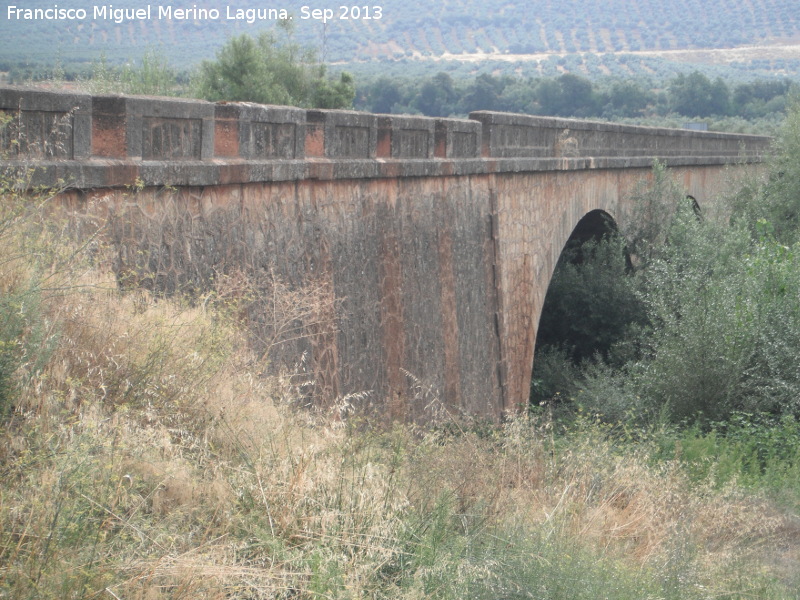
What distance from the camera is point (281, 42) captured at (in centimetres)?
2564

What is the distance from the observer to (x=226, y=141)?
501cm

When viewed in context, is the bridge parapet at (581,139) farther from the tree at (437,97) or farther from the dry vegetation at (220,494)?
the tree at (437,97)

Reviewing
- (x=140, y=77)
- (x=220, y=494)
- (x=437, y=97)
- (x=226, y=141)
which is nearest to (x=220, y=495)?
(x=220, y=494)

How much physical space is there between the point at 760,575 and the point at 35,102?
12.0 ft

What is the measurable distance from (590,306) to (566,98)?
29.3 m

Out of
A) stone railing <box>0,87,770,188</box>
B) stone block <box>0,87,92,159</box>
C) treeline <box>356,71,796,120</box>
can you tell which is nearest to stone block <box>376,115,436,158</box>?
stone railing <box>0,87,770,188</box>

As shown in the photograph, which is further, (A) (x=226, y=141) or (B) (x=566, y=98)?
(B) (x=566, y=98)

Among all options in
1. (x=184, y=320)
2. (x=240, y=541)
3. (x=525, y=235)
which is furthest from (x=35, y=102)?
(x=525, y=235)

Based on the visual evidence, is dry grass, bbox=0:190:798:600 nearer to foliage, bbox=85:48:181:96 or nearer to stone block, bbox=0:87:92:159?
stone block, bbox=0:87:92:159

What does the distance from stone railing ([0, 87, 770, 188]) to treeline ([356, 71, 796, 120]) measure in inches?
1162

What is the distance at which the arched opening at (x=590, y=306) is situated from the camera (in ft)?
40.0

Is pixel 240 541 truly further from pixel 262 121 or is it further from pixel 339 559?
pixel 262 121

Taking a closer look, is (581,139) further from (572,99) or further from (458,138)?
(572,99)

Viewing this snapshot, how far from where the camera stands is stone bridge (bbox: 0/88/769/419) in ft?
14.1
